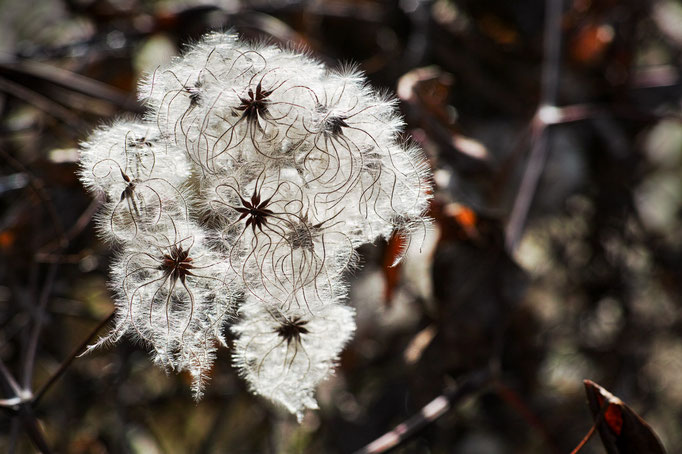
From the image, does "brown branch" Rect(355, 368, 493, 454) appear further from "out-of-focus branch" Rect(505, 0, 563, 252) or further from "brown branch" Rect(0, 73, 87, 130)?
"brown branch" Rect(0, 73, 87, 130)

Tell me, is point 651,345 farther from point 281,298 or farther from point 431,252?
point 281,298

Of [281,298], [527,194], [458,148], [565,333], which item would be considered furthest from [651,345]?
[281,298]

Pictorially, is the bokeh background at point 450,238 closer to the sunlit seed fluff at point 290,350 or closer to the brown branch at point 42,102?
the brown branch at point 42,102

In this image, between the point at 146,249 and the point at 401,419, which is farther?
the point at 401,419

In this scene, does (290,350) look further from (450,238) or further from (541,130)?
(541,130)

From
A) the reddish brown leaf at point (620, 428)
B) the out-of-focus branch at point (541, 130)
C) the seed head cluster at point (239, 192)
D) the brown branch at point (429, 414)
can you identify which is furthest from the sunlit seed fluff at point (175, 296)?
the out-of-focus branch at point (541, 130)

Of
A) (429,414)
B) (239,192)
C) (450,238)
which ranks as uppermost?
(239,192)

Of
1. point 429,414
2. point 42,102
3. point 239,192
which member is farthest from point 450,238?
point 42,102
